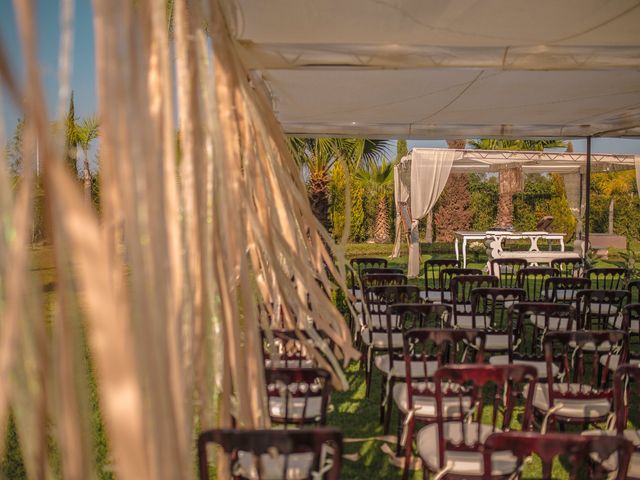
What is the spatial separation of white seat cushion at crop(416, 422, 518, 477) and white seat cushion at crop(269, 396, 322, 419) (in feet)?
1.91

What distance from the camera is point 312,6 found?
9.18 feet

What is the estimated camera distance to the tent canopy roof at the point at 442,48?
278cm

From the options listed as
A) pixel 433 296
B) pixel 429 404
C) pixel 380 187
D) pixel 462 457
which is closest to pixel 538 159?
pixel 433 296

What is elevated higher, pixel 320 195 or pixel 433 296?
pixel 320 195

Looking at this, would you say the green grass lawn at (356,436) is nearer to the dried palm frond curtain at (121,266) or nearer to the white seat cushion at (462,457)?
the white seat cushion at (462,457)

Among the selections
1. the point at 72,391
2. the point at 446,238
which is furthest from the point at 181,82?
the point at 446,238

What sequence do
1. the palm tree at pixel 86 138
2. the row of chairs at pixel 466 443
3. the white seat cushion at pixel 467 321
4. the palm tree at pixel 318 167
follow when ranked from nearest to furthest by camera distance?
the row of chairs at pixel 466 443 → the white seat cushion at pixel 467 321 → the palm tree at pixel 318 167 → the palm tree at pixel 86 138

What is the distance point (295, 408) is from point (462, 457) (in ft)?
3.16

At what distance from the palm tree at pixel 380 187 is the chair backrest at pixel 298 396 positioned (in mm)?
16530

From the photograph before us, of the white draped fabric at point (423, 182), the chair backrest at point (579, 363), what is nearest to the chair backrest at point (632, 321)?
Answer: the chair backrest at point (579, 363)

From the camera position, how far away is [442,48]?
3088mm

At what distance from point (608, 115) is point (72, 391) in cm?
717

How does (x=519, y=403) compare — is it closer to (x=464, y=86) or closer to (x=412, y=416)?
(x=412, y=416)

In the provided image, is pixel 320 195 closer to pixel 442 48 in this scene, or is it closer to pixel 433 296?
pixel 433 296
